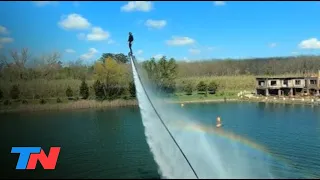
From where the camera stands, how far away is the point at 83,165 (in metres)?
29.5

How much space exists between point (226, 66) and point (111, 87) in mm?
81817

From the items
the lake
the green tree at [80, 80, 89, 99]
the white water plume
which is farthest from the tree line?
the white water plume

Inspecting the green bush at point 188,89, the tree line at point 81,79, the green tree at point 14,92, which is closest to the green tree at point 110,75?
the tree line at point 81,79

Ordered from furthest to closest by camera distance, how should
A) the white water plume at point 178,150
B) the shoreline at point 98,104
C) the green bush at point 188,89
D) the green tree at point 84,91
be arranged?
1. the green bush at point 188,89
2. the green tree at point 84,91
3. the shoreline at point 98,104
4. the white water plume at point 178,150

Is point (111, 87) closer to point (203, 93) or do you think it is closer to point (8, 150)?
point (203, 93)

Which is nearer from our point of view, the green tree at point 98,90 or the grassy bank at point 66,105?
the grassy bank at point 66,105

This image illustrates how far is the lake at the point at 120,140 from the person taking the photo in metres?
27.7

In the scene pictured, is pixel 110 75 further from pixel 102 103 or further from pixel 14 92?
pixel 14 92

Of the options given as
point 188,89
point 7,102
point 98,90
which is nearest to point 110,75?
point 98,90

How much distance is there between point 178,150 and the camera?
1877 centimetres

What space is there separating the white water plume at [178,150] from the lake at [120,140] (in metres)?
3.23

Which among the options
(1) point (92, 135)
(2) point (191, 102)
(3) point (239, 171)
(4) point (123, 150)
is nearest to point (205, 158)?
(3) point (239, 171)

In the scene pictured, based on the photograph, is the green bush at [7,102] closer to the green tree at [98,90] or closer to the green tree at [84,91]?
the green tree at [84,91]

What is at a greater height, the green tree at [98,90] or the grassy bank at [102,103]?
the green tree at [98,90]
